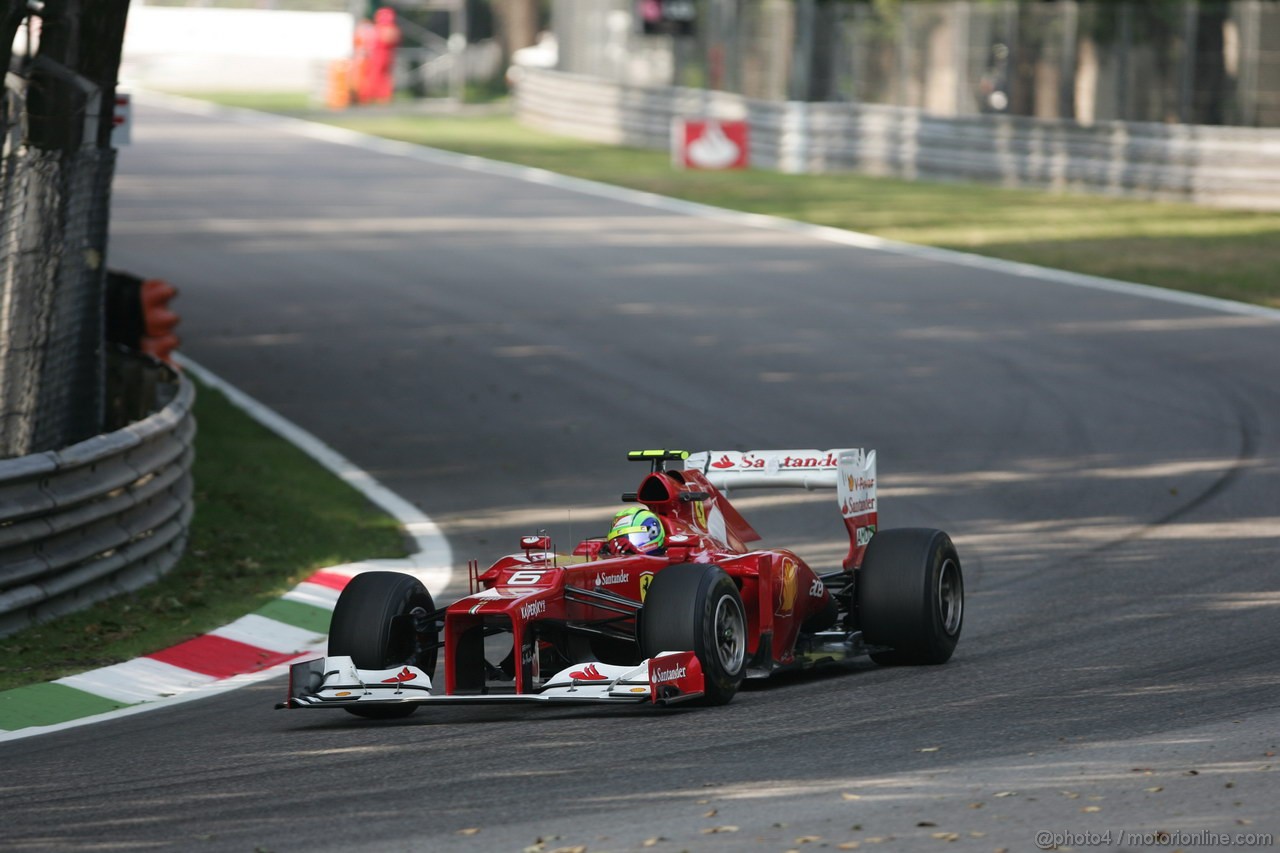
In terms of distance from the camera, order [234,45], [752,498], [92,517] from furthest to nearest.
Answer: [234,45] < [752,498] < [92,517]

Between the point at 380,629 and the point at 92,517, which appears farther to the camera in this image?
the point at 92,517

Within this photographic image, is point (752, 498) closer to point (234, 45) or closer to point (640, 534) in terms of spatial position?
point (640, 534)

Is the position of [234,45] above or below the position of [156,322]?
above

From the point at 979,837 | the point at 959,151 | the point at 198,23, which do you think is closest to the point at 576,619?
the point at 979,837

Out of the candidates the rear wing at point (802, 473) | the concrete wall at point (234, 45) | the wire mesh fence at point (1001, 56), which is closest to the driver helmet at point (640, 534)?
the rear wing at point (802, 473)

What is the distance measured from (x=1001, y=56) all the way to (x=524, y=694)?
26657mm

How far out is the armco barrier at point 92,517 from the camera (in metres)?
9.92

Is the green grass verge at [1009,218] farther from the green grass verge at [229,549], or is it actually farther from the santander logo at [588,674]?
the santander logo at [588,674]

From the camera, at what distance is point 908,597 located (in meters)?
9.04

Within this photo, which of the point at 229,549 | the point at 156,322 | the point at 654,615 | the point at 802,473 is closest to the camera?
the point at 654,615

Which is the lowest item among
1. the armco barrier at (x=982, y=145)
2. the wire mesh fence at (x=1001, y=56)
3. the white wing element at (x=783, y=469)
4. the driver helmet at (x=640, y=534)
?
the driver helmet at (x=640, y=534)

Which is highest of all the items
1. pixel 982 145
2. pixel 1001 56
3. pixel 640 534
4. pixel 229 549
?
pixel 1001 56

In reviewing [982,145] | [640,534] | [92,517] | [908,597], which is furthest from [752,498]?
[982,145]

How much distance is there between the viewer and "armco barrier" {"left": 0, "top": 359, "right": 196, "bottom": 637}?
9.92m
